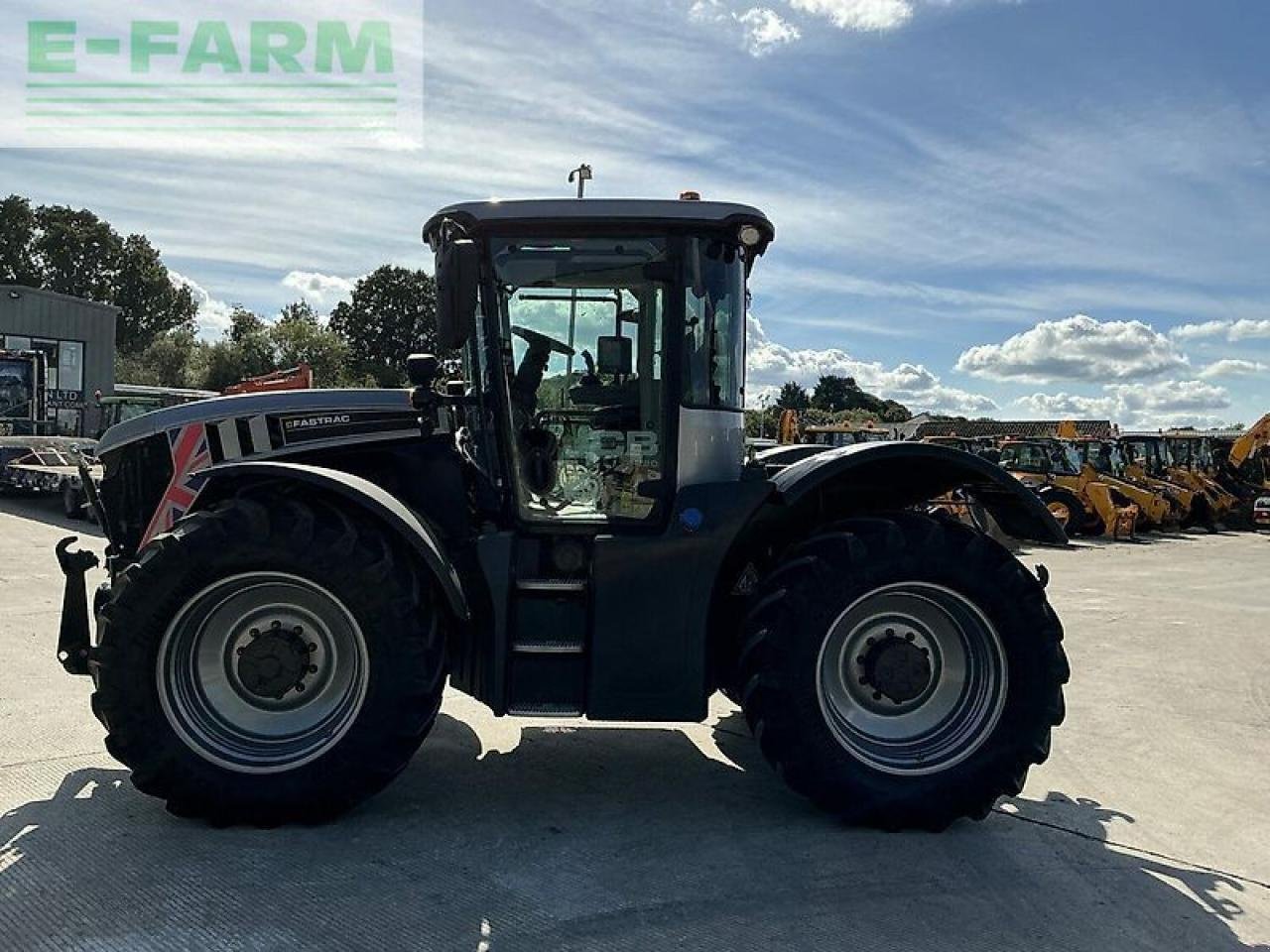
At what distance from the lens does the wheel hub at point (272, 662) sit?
12.9 feet

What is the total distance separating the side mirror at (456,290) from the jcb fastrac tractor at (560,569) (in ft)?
0.04

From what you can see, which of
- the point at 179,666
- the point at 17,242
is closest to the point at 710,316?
the point at 179,666

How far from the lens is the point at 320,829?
147 inches

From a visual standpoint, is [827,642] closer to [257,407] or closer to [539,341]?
[539,341]

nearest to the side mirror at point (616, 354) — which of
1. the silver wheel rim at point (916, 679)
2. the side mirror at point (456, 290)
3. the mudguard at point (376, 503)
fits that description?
the side mirror at point (456, 290)

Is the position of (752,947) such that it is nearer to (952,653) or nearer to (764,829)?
(764,829)

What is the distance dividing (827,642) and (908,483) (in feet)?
3.04

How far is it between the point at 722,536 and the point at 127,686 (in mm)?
2347

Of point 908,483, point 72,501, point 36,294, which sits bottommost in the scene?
point 72,501

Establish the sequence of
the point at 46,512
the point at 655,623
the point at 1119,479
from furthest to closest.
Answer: the point at 1119,479 → the point at 46,512 → the point at 655,623

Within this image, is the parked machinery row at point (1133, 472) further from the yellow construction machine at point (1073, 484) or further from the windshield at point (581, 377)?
the windshield at point (581, 377)

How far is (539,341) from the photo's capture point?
4.30m

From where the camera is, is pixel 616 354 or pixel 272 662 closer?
pixel 272 662

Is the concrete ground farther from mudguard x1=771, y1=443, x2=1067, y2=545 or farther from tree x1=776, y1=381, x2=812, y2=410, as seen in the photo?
tree x1=776, y1=381, x2=812, y2=410
